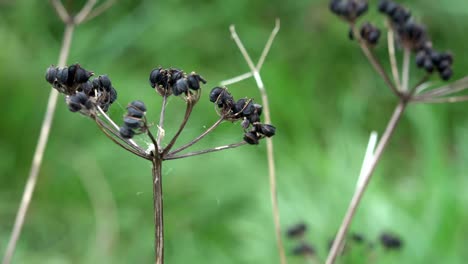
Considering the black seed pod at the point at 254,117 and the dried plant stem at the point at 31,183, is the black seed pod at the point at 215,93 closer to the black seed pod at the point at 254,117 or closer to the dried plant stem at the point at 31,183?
the black seed pod at the point at 254,117

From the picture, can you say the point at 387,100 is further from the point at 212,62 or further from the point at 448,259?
the point at 448,259

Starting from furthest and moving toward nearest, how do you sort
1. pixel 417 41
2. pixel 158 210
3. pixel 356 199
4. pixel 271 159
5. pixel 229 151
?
pixel 229 151 < pixel 417 41 < pixel 271 159 < pixel 356 199 < pixel 158 210

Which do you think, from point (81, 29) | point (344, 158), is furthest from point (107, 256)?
point (81, 29)

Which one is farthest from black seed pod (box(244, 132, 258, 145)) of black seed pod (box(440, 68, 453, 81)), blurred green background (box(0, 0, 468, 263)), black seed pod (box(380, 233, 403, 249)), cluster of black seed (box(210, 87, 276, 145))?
blurred green background (box(0, 0, 468, 263))

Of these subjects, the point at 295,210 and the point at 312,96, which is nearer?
the point at 295,210

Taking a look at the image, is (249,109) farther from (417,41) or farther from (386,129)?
(417,41)

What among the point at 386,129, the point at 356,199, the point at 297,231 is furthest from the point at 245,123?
the point at 297,231
